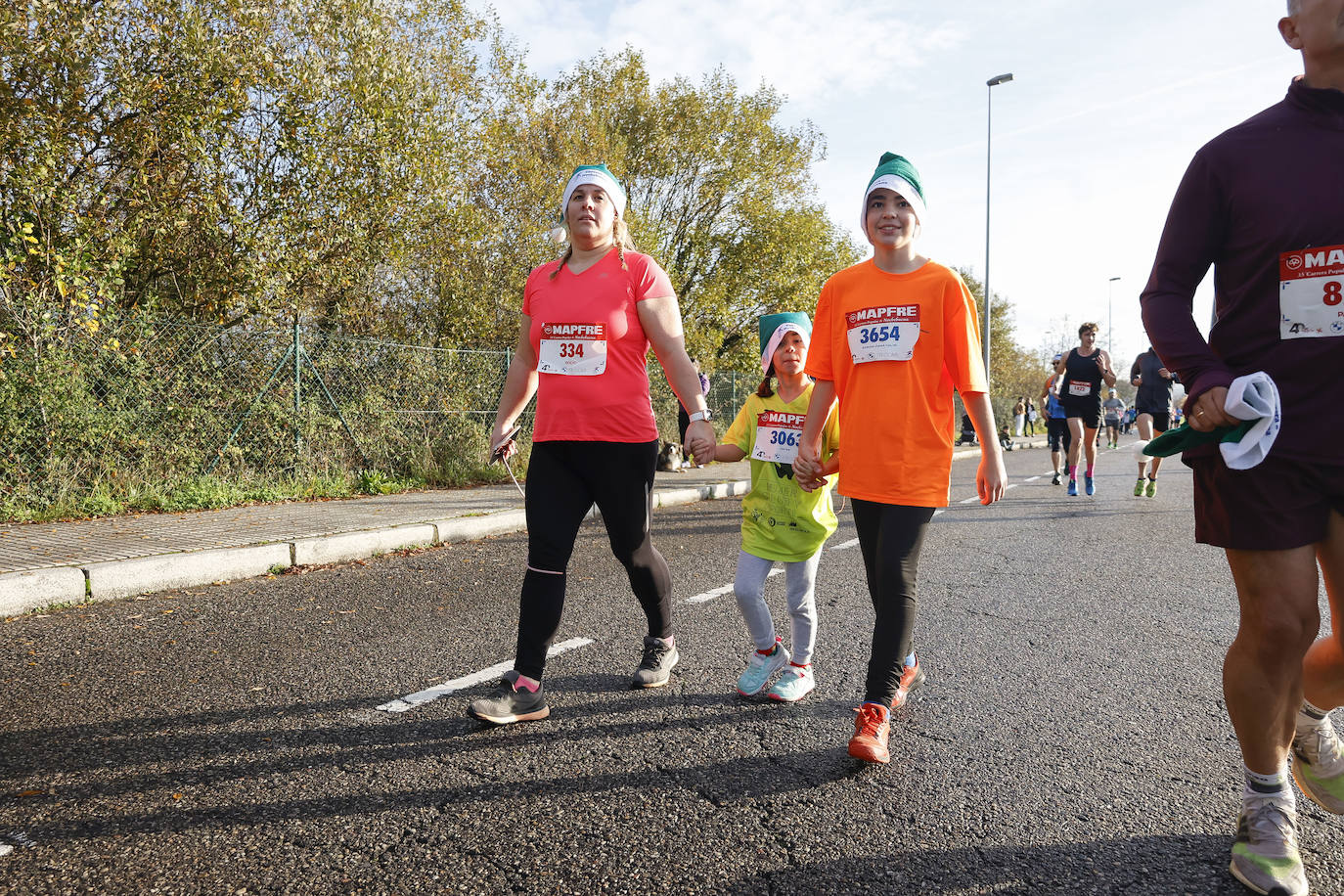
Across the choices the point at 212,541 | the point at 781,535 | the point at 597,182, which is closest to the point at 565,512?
the point at 781,535

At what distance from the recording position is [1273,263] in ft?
6.66

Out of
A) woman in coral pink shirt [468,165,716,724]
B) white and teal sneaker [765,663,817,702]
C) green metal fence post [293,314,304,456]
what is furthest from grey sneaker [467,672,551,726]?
green metal fence post [293,314,304,456]

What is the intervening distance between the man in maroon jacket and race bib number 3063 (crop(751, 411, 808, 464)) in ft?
5.27

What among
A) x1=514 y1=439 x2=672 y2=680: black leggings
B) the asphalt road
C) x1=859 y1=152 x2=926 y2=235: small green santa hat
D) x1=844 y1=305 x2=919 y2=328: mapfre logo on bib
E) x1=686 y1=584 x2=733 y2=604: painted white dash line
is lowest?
the asphalt road

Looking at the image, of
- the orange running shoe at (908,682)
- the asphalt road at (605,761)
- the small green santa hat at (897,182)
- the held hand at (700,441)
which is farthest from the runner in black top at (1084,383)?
the held hand at (700,441)

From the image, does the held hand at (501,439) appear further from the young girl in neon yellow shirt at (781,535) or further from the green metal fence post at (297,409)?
the green metal fence post at (297,409)

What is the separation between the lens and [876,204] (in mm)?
3111

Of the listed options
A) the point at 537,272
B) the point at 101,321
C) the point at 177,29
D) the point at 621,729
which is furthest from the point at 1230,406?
the point at 177,29

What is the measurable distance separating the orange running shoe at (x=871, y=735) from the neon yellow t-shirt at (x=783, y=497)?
2.55 ft

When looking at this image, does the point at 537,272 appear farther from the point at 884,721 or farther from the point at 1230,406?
the point at 1230,406

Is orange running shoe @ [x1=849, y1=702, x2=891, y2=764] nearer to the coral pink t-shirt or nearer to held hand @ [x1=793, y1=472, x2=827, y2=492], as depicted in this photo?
held hand @ [x1=793, y1=472, x2=827, y2=492]

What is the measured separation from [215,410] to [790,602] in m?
7.98

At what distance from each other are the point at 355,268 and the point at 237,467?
3.39 meters

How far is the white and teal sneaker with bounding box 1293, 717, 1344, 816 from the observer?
7.65 ft
